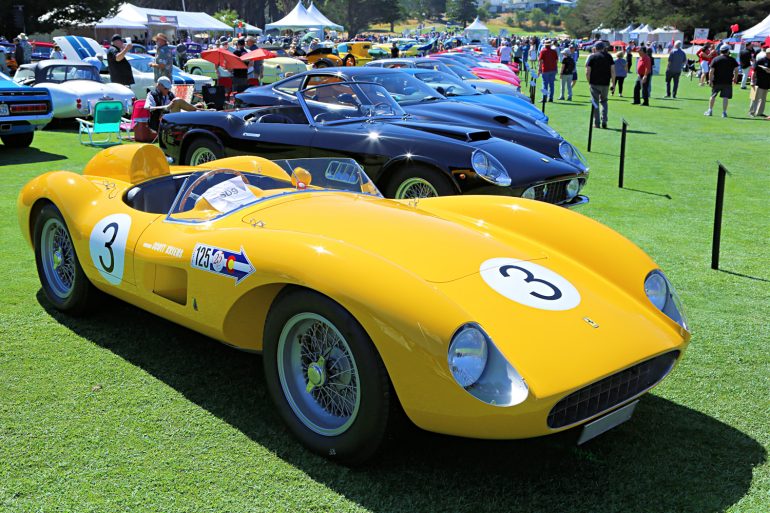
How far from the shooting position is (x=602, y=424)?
2.62 meters

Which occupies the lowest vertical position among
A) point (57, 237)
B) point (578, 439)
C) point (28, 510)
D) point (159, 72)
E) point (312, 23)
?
point (28, 510)

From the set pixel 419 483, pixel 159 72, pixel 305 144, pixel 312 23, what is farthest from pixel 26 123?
pixel 312 23

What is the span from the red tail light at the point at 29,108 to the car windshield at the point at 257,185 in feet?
26.6

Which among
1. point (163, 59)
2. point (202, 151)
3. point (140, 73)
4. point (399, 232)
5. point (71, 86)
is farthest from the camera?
point (140, 73)

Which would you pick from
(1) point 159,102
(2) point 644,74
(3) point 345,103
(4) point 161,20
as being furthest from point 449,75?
(4) point 161,20

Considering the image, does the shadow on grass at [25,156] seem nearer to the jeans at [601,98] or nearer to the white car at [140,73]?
the white car at [140,73]

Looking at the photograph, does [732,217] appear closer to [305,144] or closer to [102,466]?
[305,144]

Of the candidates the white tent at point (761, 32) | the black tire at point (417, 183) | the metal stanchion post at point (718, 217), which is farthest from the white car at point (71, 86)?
the white tent at point (761, 32)

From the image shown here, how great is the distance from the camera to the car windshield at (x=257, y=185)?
3719mm

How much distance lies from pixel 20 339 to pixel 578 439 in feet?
10.4

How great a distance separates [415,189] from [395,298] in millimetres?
4010

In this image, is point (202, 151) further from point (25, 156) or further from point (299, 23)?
point (299, 23)

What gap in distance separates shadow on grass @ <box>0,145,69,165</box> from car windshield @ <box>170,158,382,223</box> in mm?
7508

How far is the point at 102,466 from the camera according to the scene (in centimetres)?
284
